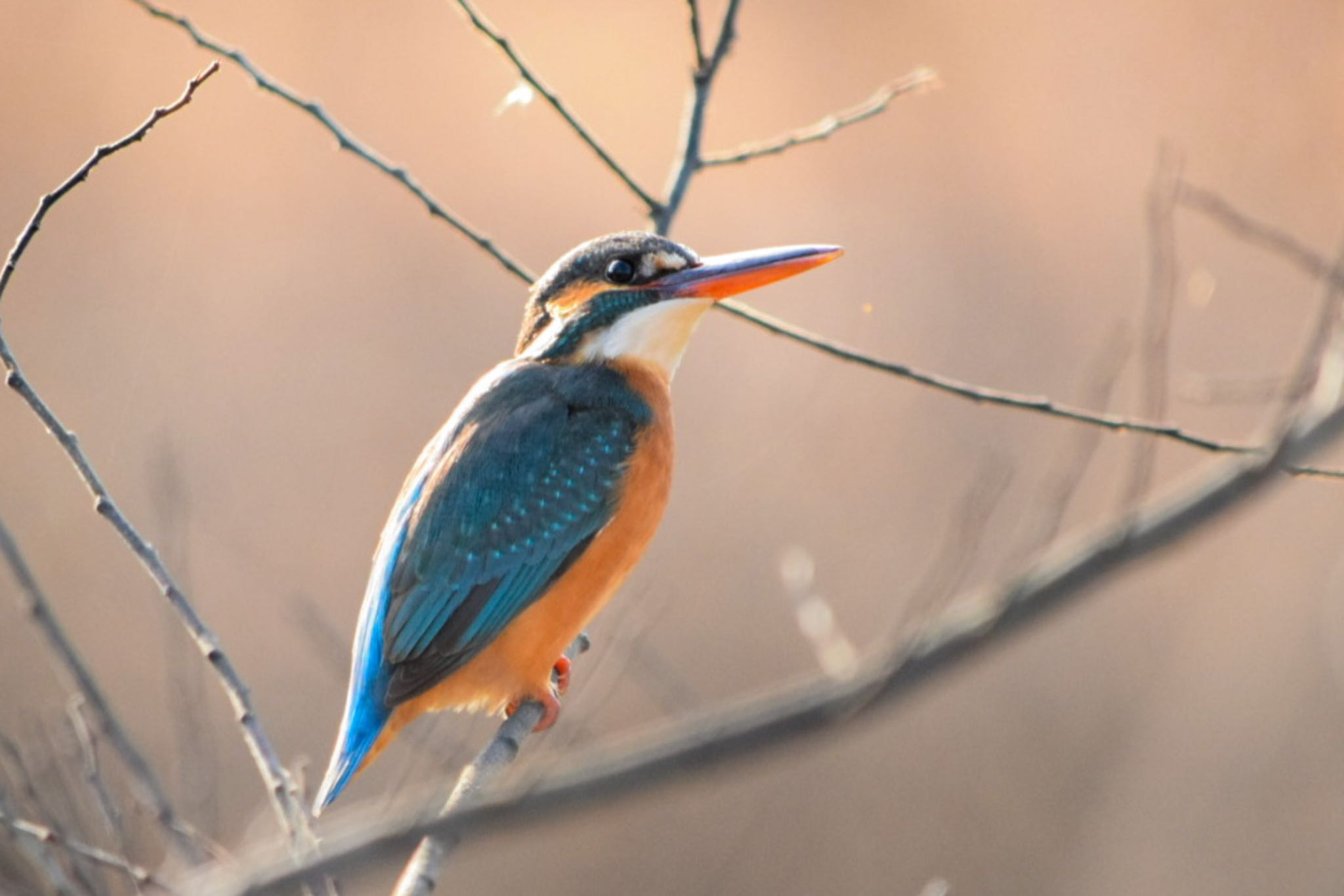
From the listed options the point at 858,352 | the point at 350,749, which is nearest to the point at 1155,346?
the point at 858,352

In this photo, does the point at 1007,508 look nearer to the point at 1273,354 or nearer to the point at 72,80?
the point at 1273,354

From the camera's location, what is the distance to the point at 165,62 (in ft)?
20.4

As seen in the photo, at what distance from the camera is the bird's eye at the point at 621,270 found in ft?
9.34

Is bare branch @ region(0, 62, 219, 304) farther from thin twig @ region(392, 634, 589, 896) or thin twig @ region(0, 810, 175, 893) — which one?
thin twig @ region(392, 634, 589, 896)

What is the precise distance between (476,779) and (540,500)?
0.61 m

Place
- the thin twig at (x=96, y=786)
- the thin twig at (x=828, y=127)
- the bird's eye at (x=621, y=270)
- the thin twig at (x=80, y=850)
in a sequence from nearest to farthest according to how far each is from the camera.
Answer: the thin twig at (x=80, y=850)
the thin twig at (x=96, y=786)
the thin twig at (x=828, y=127)
the bird's eye at (x=621, y=270)

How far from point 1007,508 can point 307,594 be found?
8.31ft

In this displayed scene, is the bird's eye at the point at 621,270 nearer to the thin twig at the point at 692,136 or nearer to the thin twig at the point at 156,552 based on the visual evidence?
the thin twig at the point at 692,136

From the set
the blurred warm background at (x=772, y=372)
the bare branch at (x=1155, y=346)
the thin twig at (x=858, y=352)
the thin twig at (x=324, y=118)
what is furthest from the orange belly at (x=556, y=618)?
the blurred warm background at (x=772, y=372)

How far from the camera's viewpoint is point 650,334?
291cm

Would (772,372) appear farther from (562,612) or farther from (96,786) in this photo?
(96,786)

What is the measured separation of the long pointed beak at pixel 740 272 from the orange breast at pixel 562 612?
0.27 m

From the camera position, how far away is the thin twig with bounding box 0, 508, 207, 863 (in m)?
1.78

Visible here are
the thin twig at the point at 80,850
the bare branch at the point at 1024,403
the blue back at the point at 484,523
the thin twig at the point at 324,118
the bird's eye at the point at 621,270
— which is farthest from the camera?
the bird's eye at the point at 621,270
